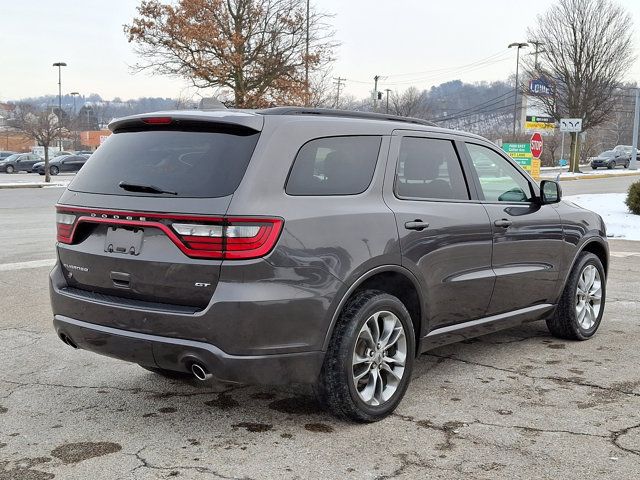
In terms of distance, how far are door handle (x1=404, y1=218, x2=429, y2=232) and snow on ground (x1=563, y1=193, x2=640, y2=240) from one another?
436 inches

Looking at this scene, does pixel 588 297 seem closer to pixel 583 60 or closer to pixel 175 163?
pixel 175 163

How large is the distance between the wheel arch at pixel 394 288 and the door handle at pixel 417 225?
0.26 meters

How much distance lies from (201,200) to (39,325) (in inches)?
140

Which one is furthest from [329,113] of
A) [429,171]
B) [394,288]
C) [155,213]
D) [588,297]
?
[588,297]

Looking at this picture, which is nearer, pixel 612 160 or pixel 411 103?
pixel 612 160

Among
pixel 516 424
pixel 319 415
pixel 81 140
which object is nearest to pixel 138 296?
pixel 319 415

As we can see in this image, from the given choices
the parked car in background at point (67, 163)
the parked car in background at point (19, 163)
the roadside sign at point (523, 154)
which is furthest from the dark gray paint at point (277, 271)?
the parked car in background at point (19, 163)

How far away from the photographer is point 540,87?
1969 inches

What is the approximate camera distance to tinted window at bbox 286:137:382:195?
3.85 m

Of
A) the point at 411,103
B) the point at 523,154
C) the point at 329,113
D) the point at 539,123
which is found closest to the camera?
the point at 329,113

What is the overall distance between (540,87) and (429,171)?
48.6 m

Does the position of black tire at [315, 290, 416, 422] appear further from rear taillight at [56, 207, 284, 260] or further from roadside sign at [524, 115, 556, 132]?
roadside sign at [524, 115, 556, 132]

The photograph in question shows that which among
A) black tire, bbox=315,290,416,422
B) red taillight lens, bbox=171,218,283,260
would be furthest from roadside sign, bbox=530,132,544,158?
red taillight lens, bbox=171,218,283,260

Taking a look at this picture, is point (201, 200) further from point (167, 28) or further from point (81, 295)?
point (167, 28)
